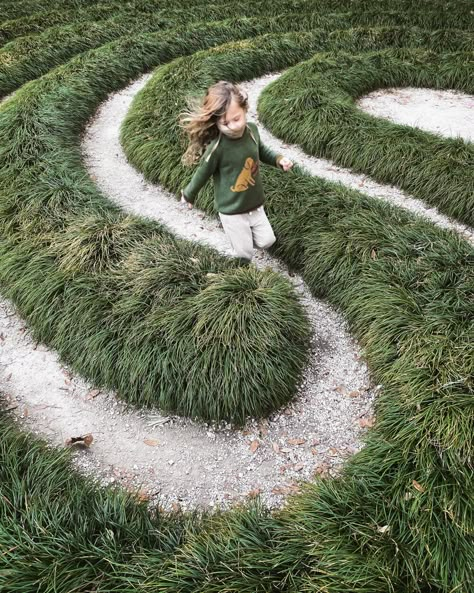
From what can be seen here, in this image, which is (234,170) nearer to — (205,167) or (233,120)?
(205,167)

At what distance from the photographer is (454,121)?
830 cm

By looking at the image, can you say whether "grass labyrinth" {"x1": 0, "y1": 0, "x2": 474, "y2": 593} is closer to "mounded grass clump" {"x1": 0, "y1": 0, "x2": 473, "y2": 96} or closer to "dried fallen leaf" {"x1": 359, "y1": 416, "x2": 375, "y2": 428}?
"dried fallen leaf" {"x1": 359, "y1": 416, "x2": 375, "y2": 428}

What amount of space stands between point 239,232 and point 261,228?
0.23 meters

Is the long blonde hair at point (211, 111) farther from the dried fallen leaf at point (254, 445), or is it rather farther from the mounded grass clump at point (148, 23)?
the mounded grass clump at point (148, 23)

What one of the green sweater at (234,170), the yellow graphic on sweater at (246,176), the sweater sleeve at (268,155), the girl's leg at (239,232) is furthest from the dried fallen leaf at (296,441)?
the sweater sleeve at (268,155)

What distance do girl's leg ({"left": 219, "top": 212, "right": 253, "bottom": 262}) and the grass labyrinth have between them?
22cm

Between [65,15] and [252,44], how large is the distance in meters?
4.86

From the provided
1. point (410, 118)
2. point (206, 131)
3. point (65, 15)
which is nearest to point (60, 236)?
point (206, 131)

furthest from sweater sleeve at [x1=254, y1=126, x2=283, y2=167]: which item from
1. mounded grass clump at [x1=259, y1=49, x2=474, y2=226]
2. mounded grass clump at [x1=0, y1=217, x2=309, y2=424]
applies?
mounded grass clump at [x1=259, y1=49, x2=474, y2=226]

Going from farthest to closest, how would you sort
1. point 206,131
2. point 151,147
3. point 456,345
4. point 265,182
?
point 151,147 < point 265,182 < point 206,131 < point 456,345

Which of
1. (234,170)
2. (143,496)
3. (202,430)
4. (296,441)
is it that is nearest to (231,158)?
(234,170)

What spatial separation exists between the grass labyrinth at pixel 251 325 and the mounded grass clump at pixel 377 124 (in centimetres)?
3

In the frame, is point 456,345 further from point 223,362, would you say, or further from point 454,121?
point 454,121

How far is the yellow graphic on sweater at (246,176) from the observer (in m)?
4.36
